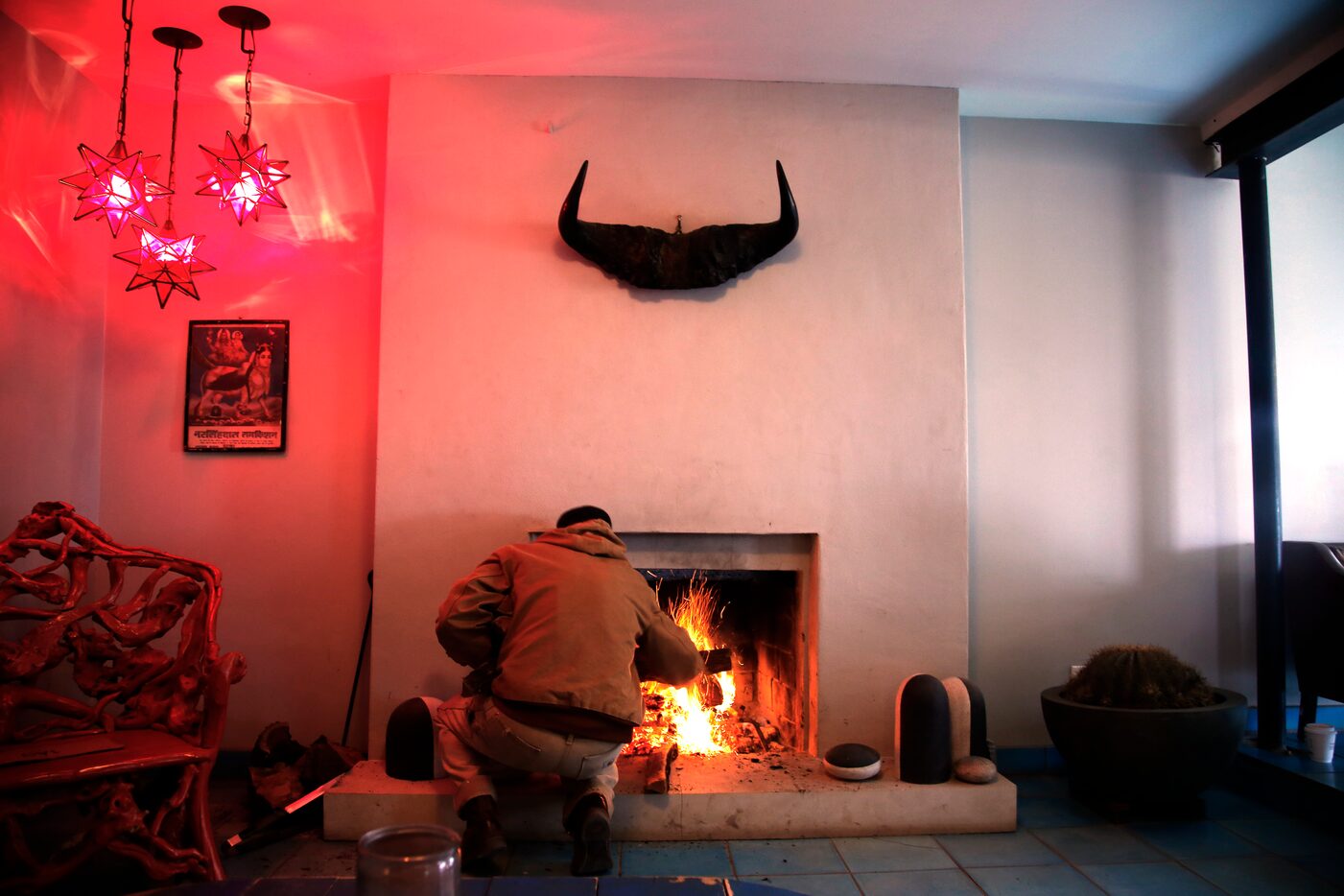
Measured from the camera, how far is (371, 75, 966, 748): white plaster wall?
389 cm

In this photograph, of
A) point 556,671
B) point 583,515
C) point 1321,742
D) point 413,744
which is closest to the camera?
point 556,671

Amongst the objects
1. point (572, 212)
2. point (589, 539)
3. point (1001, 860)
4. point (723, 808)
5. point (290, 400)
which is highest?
point (572, 212)

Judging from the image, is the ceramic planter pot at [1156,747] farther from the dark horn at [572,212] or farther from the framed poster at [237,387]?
the framed poster at [237,387]

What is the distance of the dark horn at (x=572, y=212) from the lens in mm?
3721

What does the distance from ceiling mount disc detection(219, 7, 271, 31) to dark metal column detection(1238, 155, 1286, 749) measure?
4384 mm

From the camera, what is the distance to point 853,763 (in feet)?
11.6

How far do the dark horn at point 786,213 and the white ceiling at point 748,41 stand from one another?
22.1 inches

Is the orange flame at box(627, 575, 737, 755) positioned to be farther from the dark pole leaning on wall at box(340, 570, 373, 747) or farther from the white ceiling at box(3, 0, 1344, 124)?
the white ceiling at box(3, 0, 1344, 124)

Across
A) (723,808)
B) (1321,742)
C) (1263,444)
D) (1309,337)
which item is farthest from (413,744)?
(1309,337)

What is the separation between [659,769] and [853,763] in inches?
30.0

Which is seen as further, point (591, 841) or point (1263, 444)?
point (1263, 444)

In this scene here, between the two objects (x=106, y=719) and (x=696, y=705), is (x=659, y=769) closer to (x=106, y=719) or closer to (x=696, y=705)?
(x=696, y=705)

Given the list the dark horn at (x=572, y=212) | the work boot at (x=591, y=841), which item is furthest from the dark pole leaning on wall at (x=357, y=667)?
the dark horn at (x=572, y=212)

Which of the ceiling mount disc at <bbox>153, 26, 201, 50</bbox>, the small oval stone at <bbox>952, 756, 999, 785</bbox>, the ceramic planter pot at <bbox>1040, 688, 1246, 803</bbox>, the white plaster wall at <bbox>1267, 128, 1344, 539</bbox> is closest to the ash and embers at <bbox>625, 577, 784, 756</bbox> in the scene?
the small oval stone at <bbox>952, 756, 999, 785</bbox>
